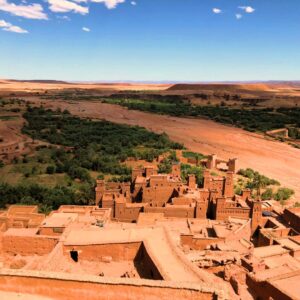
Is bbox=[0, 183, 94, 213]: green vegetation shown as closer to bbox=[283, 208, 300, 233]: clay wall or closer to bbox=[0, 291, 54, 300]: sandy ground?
bbox=[283, 208, 300, 233]: clay wall

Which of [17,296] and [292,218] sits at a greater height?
[17,296]

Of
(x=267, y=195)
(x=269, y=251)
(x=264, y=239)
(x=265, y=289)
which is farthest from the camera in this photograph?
(x=267, y=195)

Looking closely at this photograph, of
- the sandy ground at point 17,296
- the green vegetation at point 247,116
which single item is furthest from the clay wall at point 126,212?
the green vegetation at point 247,116

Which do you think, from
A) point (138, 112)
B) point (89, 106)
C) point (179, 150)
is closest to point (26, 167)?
point (179, 150)

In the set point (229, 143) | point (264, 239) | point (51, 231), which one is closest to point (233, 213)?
point (264, 239)

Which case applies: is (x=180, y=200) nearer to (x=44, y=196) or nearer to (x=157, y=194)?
(x=157, y=194)

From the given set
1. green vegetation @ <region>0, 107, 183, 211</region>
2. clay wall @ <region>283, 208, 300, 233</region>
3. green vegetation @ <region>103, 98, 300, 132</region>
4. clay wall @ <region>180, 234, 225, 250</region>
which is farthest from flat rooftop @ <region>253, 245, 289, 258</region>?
green vegetation @ <region>103, 98, 300, 132</region>

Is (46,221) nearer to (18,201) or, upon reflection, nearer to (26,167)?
(18,201)
